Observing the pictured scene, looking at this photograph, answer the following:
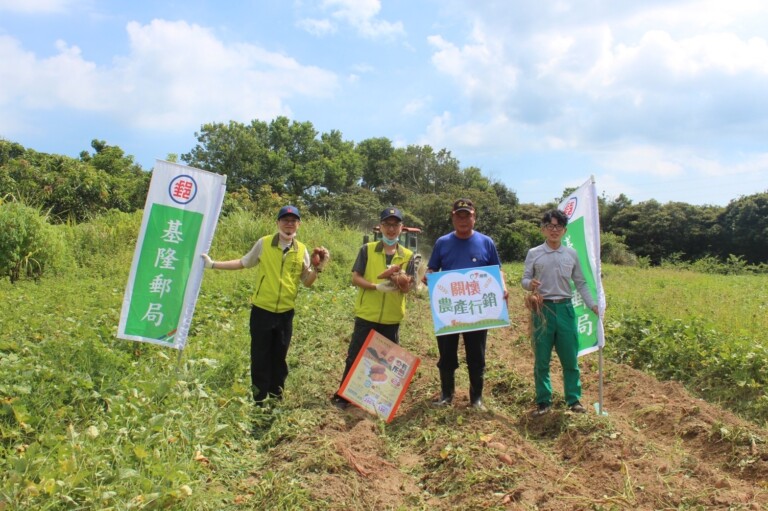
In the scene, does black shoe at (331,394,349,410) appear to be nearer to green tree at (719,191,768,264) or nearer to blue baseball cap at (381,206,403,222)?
blue baseball cap at (381,206,403,222)

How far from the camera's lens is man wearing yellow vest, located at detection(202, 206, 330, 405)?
4.43 meters

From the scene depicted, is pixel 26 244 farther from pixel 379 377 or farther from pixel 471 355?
pixel 471 355

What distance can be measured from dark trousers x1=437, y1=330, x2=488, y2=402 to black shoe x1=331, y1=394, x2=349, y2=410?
0.94 metres

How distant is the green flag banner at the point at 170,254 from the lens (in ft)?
14.5

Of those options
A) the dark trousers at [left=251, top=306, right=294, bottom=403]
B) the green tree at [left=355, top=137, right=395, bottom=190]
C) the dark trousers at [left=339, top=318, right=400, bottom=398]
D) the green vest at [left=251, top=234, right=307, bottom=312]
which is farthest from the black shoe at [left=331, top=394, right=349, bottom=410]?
the green tree at [left=355, top=137, right=395, bottom=190]

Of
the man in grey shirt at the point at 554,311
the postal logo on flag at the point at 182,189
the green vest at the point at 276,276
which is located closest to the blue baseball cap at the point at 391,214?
the green vest at the point at 276,276

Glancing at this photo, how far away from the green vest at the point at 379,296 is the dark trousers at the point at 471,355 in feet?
1.75

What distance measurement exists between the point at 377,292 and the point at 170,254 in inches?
72.2

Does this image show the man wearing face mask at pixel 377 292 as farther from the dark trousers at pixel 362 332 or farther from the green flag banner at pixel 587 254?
the green flag banner at pixel 587 254

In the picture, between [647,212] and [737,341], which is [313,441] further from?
[647,212]

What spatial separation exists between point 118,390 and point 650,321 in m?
6.90

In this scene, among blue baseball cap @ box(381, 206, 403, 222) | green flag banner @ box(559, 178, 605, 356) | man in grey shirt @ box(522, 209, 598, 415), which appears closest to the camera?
blue baseball cap @ box(381, 206, 403, 222)

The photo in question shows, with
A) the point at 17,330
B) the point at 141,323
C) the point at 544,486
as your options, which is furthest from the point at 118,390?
the point at 544,486

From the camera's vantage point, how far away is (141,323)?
14.5 ft
